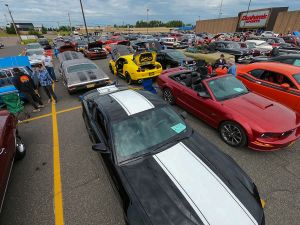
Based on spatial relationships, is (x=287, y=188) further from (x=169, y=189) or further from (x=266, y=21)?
(x=266, y=21)

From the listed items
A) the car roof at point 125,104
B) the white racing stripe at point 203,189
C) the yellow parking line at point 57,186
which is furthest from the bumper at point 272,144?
the yellow parking line at point 57,186

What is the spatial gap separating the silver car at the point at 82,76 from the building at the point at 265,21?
4351 cm

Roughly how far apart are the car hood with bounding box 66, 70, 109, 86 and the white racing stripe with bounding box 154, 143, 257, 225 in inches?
230

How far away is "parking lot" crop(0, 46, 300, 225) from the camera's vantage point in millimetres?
2779

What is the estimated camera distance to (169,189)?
86.7 inches

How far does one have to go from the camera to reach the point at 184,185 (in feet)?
7.29

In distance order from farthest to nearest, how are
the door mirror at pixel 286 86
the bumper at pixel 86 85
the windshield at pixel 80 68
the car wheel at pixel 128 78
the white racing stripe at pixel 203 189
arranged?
the car wheel at pixel 128 78 → the windshield at pixel 80 68 → the bumper at pixel 86 85 → the door mirror at pixel 286 86 → the white racing stripe at pixel 203 189

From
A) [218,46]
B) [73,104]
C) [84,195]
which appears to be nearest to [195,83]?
[84,195]

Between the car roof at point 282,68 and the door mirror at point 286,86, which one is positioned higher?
the car roof at point 282,68

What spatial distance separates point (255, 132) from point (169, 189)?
8.33 feet

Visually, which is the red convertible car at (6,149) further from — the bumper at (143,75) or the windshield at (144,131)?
the bumper at (143,75)

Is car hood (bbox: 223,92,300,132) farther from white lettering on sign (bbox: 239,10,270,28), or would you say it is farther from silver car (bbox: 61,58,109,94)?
white lettering on sign (bbox: 239,10,270,28)

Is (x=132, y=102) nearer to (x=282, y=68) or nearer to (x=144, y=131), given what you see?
(x=144, y=131)

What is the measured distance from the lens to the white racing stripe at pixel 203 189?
1.95 m
